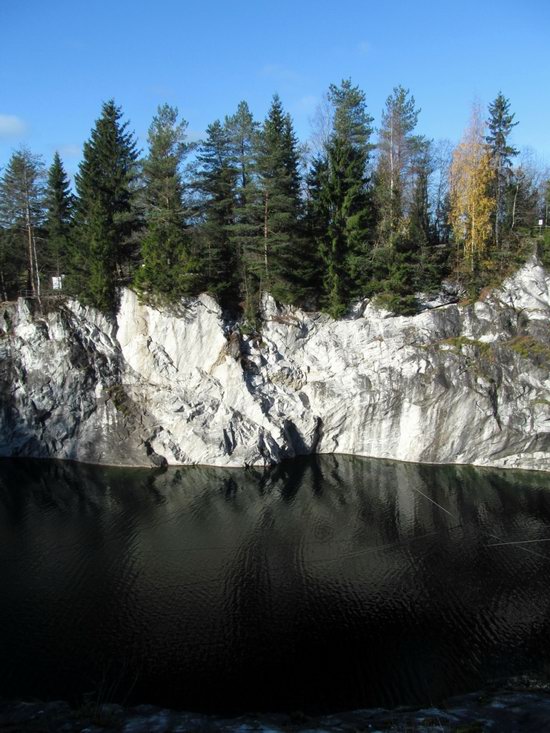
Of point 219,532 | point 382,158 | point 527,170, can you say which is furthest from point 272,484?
point 527,170

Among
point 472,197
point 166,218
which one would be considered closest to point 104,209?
point 166,218

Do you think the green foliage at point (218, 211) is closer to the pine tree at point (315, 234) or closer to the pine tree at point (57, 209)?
the pine tree at point (315, 234)

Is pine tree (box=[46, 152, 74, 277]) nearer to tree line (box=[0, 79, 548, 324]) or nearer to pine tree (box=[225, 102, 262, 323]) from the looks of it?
tree line (box=[0, 79, 548, 324])

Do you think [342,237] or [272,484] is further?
[342,237]

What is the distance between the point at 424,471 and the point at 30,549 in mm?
24872

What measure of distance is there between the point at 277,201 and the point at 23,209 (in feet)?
72.9

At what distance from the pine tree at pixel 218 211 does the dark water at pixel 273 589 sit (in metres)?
16.0

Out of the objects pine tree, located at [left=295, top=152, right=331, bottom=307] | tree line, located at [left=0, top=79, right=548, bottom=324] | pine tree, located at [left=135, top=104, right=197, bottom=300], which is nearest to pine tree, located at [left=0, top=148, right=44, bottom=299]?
tree line, located at [left=0, top=79, right=548, bottom=324]

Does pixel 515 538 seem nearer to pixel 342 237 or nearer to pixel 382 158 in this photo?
pixel 342 237

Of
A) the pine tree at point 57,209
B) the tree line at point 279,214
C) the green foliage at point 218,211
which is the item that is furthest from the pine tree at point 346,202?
the pine tree at point 57,209

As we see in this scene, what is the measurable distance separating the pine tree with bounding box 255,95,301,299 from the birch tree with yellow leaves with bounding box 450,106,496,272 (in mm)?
12187

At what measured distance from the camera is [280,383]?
38938mm

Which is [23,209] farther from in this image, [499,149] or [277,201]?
[499,149]

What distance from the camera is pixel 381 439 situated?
123 ft
